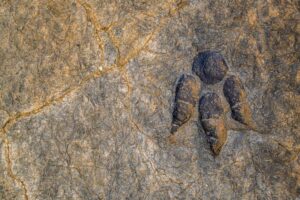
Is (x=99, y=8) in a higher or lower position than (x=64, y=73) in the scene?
higher

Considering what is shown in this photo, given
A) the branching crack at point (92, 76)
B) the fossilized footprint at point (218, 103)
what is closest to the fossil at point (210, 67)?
the fossilized footprint at point (218, 103)

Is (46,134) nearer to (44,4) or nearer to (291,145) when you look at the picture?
(44,4)

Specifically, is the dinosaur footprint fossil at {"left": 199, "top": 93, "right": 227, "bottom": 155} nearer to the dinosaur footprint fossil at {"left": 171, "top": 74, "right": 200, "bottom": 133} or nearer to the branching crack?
the dinosaur footprint fossil at {"left": 171, "top": 74, "right": 200, "bottom": 133}

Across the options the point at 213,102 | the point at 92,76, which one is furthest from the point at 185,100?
the point at 92,76

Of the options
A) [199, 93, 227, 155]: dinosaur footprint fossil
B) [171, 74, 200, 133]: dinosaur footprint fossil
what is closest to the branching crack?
[171, 74, 200, 133]: dinosaur footprint fossil

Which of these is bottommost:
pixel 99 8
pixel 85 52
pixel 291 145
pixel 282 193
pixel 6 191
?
pixel 6 191

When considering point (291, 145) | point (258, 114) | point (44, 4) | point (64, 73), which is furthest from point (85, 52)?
point (291, 145)

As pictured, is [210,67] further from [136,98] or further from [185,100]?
[136,98]
